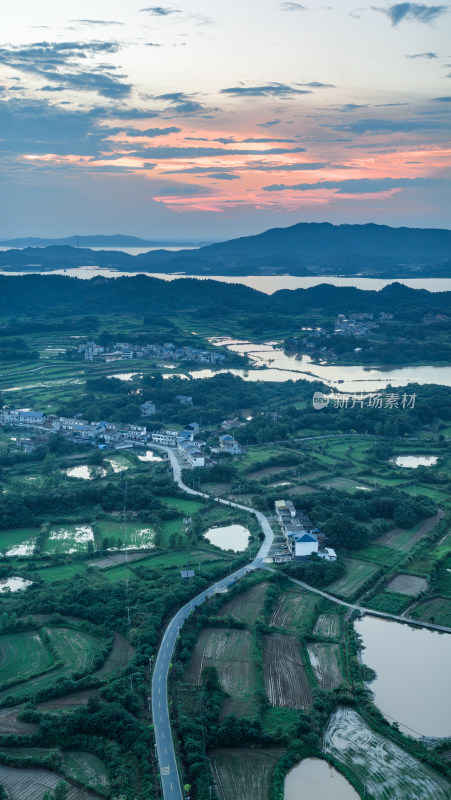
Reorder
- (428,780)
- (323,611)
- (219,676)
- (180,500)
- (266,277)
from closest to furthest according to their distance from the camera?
(428,780)
(219,676)
(323,611)
(180,500)
(266,277)

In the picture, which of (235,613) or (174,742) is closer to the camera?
(174,742)

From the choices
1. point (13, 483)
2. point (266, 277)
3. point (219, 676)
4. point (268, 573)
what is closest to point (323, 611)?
point (268, 573)

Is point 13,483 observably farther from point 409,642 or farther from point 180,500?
point 409,642

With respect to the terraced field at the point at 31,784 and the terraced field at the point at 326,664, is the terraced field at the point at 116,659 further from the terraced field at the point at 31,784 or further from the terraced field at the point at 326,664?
the terraced field at the point at 326,664

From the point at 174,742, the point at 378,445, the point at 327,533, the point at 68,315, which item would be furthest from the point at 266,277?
the point at 174,742

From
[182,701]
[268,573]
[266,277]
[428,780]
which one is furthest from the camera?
[266,277]

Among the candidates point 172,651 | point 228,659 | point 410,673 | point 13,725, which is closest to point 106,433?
point 172,651
